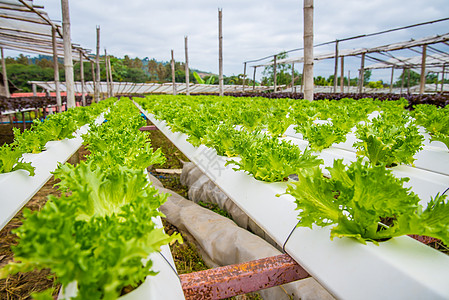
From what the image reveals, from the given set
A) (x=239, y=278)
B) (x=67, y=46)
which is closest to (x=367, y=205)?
(x=239, y=278)

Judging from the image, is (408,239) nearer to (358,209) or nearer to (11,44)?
(358,209)

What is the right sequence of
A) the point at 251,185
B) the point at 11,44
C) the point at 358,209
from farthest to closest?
the point at 11,44 → the point at 251,185 → the point at 358,209

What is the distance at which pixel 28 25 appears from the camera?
1052 cm

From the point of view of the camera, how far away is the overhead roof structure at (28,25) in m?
7.83

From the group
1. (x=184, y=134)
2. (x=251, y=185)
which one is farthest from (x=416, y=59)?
(x=251, y=185)

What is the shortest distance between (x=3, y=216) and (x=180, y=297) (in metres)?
1.83

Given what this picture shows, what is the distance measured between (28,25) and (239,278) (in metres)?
12.7

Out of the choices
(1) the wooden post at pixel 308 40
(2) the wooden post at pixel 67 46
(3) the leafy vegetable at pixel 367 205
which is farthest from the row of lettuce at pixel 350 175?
(2) the wooden post at pixel 67 46

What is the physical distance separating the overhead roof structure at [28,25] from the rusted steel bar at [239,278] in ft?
27.7

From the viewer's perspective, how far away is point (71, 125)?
4902 mm

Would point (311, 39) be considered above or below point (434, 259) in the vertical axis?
above

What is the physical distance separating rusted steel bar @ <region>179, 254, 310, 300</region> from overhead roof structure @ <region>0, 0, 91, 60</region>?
843cm

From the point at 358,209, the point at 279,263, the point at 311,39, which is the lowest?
the point at 279,263

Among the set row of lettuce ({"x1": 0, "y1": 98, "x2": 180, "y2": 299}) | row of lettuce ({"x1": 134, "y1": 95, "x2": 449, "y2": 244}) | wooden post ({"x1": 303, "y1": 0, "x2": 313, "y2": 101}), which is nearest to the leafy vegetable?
row of lettuce ({"x1": 134, "y1": 95, "x2": 449, "y2": 244})
